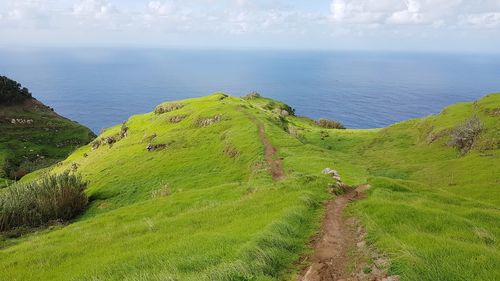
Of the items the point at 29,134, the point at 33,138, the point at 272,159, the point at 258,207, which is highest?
the point at 258,207

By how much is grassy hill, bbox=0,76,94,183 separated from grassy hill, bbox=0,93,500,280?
6334 centimetres

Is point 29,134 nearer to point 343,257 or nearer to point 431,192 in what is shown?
point 431,192

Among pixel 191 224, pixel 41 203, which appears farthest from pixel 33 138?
pixel 191 224

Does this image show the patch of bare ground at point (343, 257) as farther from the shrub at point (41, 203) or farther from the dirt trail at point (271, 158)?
the shrub at point (41, 203)

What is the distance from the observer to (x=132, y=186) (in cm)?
5428

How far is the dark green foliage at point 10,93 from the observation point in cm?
15462

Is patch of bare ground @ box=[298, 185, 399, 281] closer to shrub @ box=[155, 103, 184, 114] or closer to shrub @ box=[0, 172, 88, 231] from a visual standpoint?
shrub @ box=[0, 172, 88, 231]

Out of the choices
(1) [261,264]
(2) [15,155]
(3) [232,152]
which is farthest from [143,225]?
(2) [15,155]

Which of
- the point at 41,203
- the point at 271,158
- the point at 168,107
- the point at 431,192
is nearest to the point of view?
the point at 431,192

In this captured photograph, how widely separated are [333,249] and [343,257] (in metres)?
1.11

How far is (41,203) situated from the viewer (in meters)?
41.1

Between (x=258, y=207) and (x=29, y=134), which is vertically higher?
(x=258, y=207)

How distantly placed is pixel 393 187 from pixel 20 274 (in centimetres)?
2415

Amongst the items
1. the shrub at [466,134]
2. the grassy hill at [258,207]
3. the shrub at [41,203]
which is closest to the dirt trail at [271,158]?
the grassy hill at [258,207]
